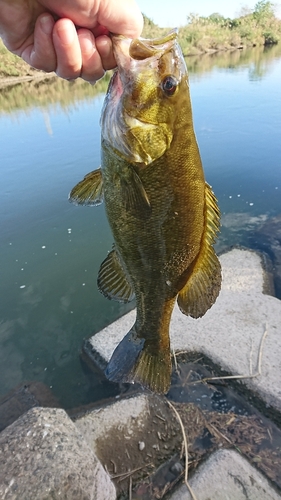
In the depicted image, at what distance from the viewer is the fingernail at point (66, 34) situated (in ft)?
5.23

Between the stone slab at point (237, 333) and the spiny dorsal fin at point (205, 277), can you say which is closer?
the spiny dorsal fin at point (205, 277)

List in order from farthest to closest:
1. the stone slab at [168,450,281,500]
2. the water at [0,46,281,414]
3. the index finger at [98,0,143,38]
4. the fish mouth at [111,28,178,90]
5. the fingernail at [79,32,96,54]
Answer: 1. the water at [0,46,281,414]
2. the stone slab at [168,450,281,500]
3. the fingernail at [79,32,96,54]
4. the index finger at [98,0,143,38]
5. the fish mouth at [111,28,178,90]

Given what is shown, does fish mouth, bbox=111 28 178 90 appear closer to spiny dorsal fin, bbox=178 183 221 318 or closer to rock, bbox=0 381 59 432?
spiny dorsal fin, bbox=178 183 221 318

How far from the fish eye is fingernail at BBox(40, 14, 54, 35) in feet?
2.42

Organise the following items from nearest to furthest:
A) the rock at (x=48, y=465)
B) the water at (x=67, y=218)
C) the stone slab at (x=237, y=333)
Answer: the rock at (x=48, y=465)
the stone slab at (x=237, y=333)
the water at (x=67, y=218)

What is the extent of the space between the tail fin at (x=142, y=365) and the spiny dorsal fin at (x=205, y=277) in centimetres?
40

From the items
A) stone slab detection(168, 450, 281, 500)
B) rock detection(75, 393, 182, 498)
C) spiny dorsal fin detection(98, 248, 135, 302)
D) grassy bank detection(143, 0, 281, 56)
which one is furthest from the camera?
grassy bank detection(143, 0, 281, 56)

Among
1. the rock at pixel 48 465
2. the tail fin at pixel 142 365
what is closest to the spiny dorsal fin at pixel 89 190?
the tail fin at pixel 142 365

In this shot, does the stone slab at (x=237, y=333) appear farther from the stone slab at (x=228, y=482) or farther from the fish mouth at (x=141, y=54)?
the fish mouth at (x=141, y=54)

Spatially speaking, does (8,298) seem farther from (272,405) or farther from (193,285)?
(193,285)

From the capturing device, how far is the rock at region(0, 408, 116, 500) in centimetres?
215

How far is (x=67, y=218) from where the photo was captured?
270 inches

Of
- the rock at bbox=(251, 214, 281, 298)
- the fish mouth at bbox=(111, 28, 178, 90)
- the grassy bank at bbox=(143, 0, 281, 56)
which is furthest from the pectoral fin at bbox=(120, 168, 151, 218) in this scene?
the grassy bank at bbox=(143, 0, 281, 56)

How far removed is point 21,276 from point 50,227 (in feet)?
4.62
